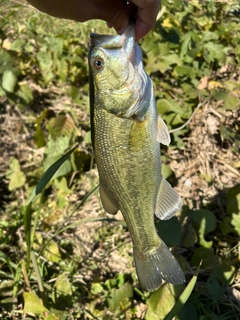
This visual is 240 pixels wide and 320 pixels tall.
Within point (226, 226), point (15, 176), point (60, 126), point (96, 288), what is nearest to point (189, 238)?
point (226, 226)

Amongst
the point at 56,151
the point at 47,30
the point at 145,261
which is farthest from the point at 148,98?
the point at 47,30

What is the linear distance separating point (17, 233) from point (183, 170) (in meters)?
1.27

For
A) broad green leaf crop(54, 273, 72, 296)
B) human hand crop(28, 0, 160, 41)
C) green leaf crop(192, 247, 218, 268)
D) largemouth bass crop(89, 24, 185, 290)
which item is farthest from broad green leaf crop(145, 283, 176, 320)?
human hand crop(28, 0, 160, 41)

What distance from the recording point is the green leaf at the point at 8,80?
3111 millimetres

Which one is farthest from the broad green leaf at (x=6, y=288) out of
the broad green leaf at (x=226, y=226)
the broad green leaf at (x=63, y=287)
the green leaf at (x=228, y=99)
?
the green leaf at (x=228, y=99)

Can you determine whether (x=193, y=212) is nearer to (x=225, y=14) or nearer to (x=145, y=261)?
(x=145, y=261)

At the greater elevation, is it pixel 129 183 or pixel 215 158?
pixel 129 183

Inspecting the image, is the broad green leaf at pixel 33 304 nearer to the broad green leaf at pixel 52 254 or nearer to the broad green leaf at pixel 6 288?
the broad green leaf at pixel 6 288

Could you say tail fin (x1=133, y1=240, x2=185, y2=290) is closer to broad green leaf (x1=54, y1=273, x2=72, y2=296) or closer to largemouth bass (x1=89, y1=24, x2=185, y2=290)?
largemouth bass (x1=89, y1=24, x2=185, y2=290)

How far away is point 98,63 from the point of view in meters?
1.55

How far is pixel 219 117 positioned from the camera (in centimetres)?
310

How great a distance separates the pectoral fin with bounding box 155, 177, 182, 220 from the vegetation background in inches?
19.4

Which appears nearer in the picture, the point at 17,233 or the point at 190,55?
the point at 17,233

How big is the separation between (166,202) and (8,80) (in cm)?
191
